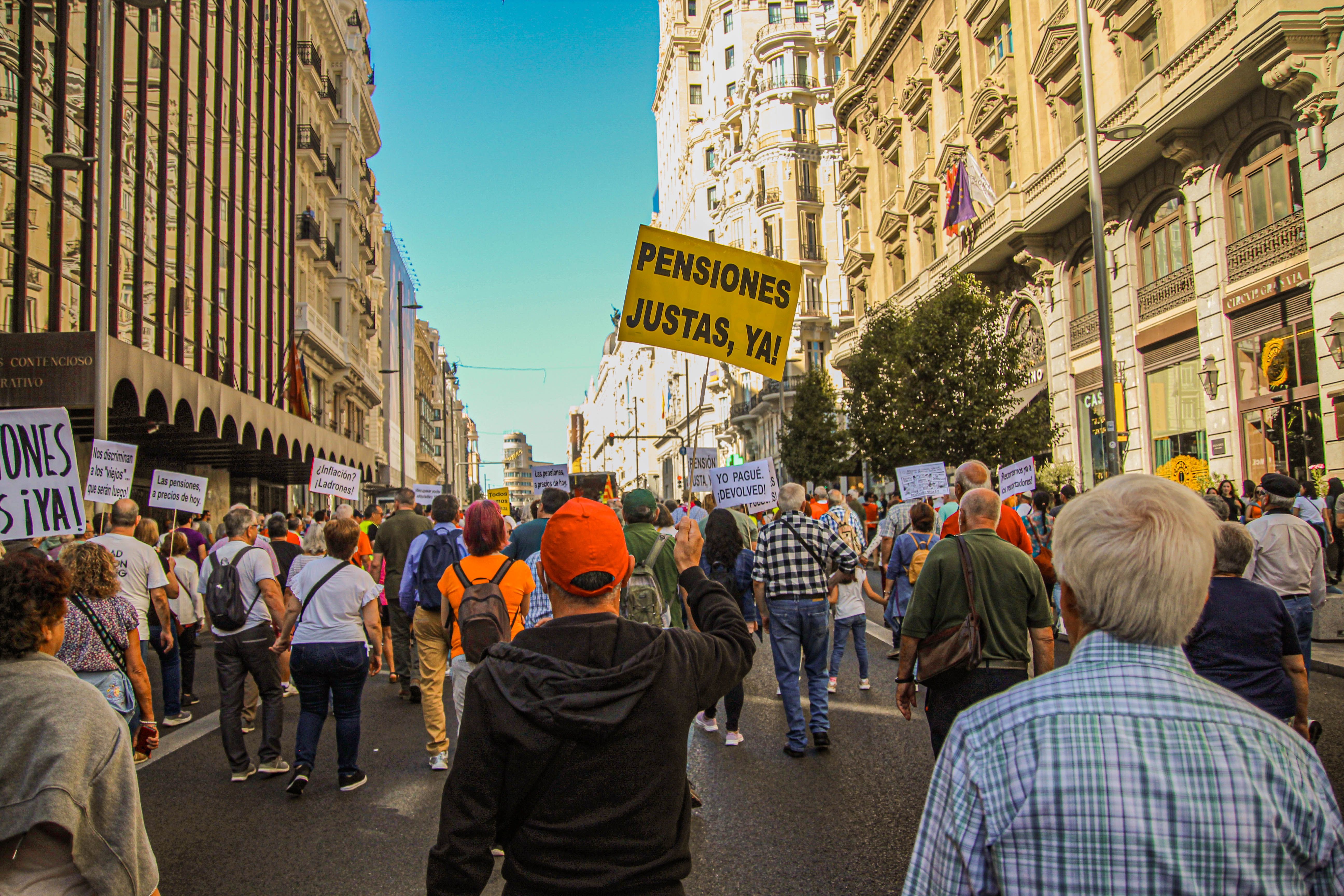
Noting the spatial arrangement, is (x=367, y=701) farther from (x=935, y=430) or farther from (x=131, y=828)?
(x=935, y=430)

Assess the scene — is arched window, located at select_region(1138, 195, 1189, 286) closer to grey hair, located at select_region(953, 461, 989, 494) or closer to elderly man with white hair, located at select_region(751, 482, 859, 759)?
grey hair, located at select_region(953, 461, 989, 494)

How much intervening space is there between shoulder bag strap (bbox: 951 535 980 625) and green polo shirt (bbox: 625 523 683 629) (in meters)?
A: 2.03

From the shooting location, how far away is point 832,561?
7.59 meters

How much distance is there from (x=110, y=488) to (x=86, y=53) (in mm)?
13939

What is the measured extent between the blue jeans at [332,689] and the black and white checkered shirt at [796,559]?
2887 millimetres

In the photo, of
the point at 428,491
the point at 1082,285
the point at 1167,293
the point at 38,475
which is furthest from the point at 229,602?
the point at 1082,285

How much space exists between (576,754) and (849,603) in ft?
25.5

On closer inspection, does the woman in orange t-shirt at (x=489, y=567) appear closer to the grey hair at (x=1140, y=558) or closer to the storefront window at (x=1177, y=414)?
the grey hair at (x=1140, y=558)

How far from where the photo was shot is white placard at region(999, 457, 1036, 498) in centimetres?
1295

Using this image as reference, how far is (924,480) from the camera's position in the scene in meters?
17.4

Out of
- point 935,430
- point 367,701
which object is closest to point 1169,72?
point 935,430

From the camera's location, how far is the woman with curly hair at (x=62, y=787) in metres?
2.46

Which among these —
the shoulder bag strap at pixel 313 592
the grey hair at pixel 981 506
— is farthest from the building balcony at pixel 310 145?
the grey hair at pixel 981 506

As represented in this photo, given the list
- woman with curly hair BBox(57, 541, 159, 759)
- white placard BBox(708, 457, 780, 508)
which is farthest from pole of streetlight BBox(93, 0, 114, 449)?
woman with curly hair BBox(57, 541, 159, 759)
